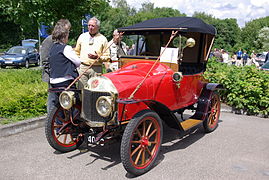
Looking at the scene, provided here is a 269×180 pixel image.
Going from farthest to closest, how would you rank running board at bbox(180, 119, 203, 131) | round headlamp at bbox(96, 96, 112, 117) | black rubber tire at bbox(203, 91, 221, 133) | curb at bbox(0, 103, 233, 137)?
black rubber tire at bbox(203, 91, 221, 133) < curb at bbox(0, 103, 233, 137) < running board at bbox(180, 119, 203, 131) < round headlamp at bbox(96, 96, 112, 117)

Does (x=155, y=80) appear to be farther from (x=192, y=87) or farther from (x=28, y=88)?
(x=28, y=88)

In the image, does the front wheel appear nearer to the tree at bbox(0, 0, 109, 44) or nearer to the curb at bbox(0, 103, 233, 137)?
the curb at bbox(0, 103, 233, 137)

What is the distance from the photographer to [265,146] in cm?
488

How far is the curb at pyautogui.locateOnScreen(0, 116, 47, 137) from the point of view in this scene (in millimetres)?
5055

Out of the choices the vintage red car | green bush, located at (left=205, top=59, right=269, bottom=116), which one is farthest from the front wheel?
green bush, located at (left=205, top=59, right=269, bottom=116)

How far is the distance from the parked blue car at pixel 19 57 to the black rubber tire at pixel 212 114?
51.9 feet

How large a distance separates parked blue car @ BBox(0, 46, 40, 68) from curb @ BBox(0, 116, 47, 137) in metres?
14.1

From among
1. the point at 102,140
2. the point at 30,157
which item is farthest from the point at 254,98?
the point at 30,157

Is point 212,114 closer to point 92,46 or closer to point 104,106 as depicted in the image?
point 92,46

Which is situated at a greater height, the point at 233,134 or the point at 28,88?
the point at 28,88

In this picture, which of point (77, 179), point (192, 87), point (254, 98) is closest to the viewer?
point (77, 179)

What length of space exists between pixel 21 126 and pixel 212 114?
3.80 metres

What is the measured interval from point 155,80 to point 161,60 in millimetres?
570

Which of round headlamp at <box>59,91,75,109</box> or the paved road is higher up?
round headlamp at <box>59,91,75,109</box>
